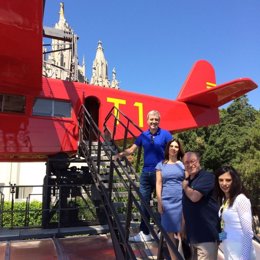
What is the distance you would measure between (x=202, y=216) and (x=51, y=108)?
6112 mm

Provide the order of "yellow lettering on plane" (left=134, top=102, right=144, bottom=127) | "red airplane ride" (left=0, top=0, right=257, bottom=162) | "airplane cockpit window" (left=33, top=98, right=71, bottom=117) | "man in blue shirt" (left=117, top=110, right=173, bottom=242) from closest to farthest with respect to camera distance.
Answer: "man in blue shirt" (left=117, top=110, right=173, bottom=242) → "red airplane ride" (left=0, top=0, right=257, bottom=162) → "airplane cockpit window" (left=33, top=98, right=71, bottom=117) → "yellow lettering on plane" (left=134, top=102, right=144, bottom=127)

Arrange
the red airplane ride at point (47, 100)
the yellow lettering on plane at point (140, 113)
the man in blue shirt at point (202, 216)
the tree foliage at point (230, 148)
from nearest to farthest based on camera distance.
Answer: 1. the man in blue shirt at point (202, 216)
2. the red airplane ride at point (47, 100)
3. the yellow lettering on plane at point (140, 113)
4. the tree foliage at point (230, 148)

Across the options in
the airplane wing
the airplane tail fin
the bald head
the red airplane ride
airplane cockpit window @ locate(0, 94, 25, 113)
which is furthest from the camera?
the airplane tail fin

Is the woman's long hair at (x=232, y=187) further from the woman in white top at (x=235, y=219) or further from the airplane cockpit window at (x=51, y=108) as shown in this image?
the airplane cockpit window at (x=51, y=108)

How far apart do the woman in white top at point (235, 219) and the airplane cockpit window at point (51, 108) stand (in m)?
6.08

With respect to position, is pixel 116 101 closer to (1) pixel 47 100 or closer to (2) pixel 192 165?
(1) pixel 47 100

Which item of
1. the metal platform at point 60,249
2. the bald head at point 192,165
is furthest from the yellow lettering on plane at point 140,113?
the bald head at point 192,165

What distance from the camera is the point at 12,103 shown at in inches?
308

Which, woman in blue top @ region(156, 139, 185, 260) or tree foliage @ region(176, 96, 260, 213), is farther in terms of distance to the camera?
tree foliage @ region(176, 96, 260, 213)

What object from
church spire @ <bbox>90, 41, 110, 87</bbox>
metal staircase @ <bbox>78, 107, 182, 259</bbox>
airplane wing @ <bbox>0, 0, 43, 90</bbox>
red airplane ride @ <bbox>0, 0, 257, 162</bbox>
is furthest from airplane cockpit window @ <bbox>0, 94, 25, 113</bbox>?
church spire @ <bbox>90, 41, 110, 87</bbox>

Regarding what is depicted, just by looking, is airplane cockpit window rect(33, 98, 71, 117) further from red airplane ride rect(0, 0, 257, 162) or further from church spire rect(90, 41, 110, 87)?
church spire rect(90, 41, 110, 87)

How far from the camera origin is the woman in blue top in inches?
156

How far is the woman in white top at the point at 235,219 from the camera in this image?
2.75 metres

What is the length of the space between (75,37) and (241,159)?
75.1 feet
